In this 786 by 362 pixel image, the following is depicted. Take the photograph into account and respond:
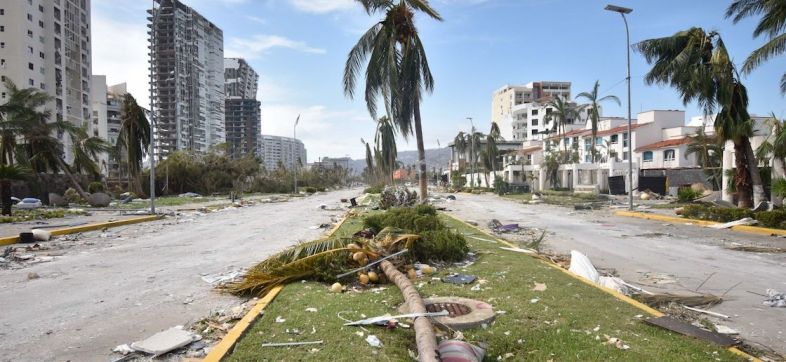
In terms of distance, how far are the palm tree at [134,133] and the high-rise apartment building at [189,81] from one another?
1428 centimetres

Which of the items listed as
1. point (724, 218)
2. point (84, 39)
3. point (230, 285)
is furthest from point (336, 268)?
point (84, 39)

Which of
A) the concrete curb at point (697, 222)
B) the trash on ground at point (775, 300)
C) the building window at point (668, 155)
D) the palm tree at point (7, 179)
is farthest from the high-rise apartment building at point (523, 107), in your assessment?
the trash on ground at point (775, 300)

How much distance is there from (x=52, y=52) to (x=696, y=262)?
3615 inches

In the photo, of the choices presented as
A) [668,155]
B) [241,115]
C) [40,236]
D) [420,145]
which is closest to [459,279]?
[40,236]

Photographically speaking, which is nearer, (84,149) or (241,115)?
(84,149)

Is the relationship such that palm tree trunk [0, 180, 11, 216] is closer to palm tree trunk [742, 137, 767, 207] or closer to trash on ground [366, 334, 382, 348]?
trash on ground [366, 334, 382, 348]

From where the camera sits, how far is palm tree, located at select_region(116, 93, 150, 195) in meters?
47.4

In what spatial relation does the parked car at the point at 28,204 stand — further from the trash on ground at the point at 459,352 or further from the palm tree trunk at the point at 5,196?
the trash on ground at the point at 459,352

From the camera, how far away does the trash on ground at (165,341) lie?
4941mm

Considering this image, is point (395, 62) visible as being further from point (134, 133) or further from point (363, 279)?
point (134, 133)

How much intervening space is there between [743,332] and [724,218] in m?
14.9

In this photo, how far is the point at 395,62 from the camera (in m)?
19.0

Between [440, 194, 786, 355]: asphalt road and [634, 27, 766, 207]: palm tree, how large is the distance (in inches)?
199

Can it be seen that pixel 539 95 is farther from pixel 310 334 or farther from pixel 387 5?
pixel 310 334
